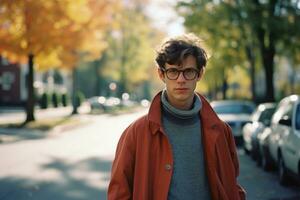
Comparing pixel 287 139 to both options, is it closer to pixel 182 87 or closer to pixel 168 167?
pixel 182 87

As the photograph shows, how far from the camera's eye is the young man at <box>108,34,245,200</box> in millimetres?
3115

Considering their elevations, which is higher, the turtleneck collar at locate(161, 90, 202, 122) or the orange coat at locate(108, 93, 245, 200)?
the turtleneck collar at locate(161, 90, 202, 122)

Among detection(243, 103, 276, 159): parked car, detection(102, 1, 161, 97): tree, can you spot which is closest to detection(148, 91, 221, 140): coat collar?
detection(243, 103, 276, 159): parked car

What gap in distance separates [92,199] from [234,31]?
2531cm

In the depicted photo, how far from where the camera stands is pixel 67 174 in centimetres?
1266

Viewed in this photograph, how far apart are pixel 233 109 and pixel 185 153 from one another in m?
18.8

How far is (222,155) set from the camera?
3291 millimetres

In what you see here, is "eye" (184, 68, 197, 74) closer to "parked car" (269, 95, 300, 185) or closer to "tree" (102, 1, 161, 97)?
"parked car" (269, 95, 300, 185)

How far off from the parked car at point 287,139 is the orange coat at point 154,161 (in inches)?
274

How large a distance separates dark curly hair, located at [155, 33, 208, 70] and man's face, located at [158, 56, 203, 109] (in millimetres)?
27

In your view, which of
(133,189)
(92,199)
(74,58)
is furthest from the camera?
(74,58)

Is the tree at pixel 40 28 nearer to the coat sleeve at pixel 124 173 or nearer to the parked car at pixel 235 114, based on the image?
the parked car at pixel 235 114

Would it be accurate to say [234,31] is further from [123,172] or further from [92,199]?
[123,172]

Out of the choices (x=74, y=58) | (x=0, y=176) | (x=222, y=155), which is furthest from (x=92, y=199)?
(x=74, y=58)
